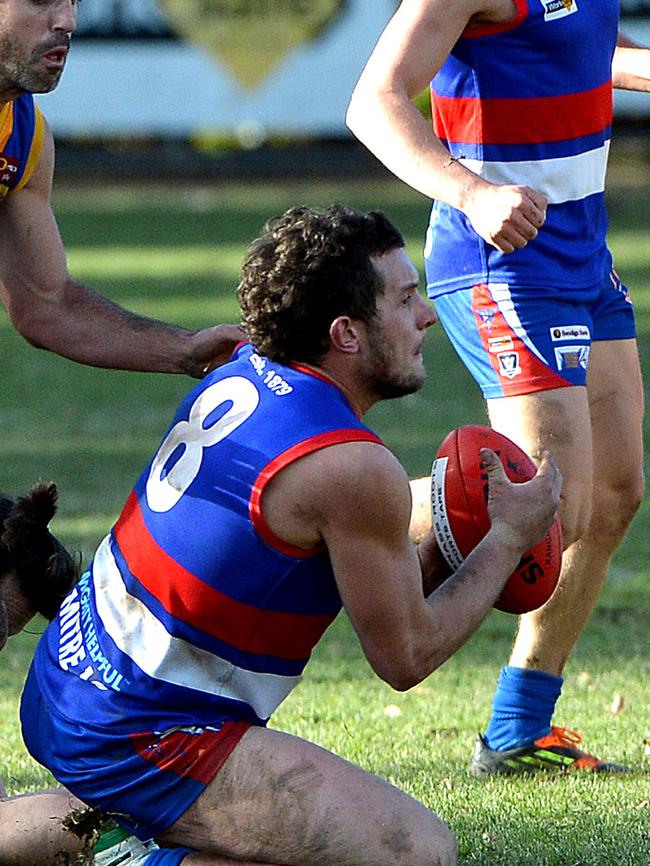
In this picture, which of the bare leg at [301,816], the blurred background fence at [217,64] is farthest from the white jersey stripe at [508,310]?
the blurred background fence at [217,64]

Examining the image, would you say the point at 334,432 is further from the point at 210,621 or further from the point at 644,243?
the point at 644,243

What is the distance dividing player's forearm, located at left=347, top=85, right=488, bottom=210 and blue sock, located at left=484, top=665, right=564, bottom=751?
1422 millimetres

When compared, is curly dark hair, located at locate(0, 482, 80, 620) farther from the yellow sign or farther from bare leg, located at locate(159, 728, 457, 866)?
the yellow sign

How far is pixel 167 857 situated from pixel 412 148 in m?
1.96

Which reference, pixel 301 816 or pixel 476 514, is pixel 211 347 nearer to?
pixel 476 514

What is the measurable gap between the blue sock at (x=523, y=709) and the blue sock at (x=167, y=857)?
4.63 feet

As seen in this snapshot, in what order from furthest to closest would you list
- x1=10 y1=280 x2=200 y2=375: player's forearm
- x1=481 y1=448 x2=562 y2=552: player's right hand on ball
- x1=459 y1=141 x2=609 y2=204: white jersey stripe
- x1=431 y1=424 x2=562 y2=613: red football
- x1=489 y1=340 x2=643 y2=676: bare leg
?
x1=489 y1=340 x2=643 y2=676: bare leg < x1=459 y1=141 x2=609 y2=204: white jersey stripe < x1=10 y1=280 x2=200 y2=375: player's forearm < x1=431 y1=424 x2=562 y2=613: red football < x1=481 y1=448 x2=562 y2=552: player's right hand on ball

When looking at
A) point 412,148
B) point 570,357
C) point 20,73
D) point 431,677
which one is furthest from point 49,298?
point 431,677

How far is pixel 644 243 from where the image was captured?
866 inches

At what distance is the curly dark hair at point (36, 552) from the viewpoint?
14.0 feet

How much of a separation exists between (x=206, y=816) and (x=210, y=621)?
427mm

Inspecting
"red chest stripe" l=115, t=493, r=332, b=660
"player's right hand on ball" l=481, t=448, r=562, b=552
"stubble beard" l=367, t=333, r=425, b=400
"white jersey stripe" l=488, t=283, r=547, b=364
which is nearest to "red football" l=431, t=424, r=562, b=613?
"player's right hand on ball" l=481, t=448, r=562, b=552

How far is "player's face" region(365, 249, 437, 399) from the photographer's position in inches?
151

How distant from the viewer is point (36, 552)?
4355 mm
